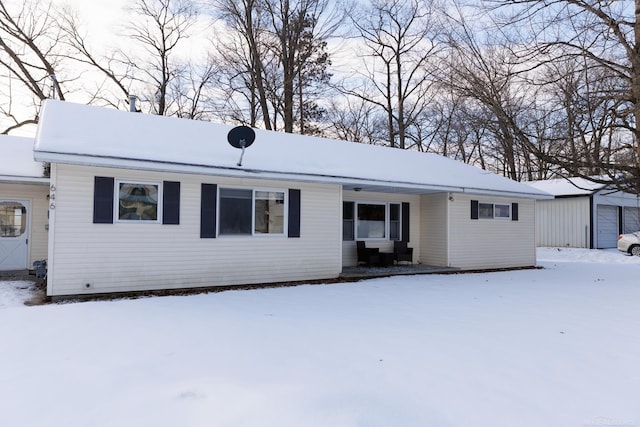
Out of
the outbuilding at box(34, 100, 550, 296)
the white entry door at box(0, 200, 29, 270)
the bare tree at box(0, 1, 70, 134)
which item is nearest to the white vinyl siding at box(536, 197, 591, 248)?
the outbuilding at box(34, 100, 550, 296)

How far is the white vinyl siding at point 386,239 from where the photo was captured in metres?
11.6

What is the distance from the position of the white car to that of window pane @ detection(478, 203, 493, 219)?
821 centimetres

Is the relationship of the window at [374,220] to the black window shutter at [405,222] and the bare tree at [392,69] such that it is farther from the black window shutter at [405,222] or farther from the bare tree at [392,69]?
the bare tree at [392,69]

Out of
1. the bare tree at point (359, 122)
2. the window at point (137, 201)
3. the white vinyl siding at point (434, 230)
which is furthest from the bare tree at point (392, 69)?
the window at point (137, 201)

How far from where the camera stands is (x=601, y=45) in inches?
319

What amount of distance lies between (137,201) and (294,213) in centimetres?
327

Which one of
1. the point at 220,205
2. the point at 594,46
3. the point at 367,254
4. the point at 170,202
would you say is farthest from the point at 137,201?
the point at 594,46

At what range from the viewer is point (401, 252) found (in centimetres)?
1167

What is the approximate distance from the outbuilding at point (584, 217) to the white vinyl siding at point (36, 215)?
19329 millimetres

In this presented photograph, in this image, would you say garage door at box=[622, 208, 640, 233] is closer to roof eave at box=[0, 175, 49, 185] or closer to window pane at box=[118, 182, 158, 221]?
window pane at box=[118, 182, 158, 221]

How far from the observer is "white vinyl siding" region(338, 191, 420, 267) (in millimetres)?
11555

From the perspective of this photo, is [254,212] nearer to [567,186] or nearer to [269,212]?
[269,212]

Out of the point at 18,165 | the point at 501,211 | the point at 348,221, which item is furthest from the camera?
the point at 501,211

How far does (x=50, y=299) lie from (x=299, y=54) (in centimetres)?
1697
